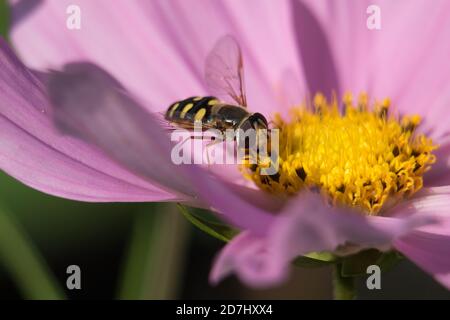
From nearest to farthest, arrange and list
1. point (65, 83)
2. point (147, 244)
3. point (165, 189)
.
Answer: point (65, 83) → point (165, 189) → point (147, 244)

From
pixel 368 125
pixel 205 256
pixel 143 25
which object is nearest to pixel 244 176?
pixel 368 125

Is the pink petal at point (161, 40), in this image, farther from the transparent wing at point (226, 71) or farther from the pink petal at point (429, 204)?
the pink petal at point (429, 204)

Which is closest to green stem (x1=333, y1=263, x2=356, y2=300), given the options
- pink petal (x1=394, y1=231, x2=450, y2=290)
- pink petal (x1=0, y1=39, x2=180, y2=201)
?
pink petal (x1=394, y1=231, x2=450, y2=290)

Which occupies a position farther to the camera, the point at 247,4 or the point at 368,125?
the point at 247,4

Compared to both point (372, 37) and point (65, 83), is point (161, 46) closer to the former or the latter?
point (372, 37)

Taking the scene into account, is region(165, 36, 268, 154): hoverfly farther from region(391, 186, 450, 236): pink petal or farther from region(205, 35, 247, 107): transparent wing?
region(391, 186, 450, 236): pink petal

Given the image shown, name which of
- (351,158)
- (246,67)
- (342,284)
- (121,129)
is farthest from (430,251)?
(246,67)
